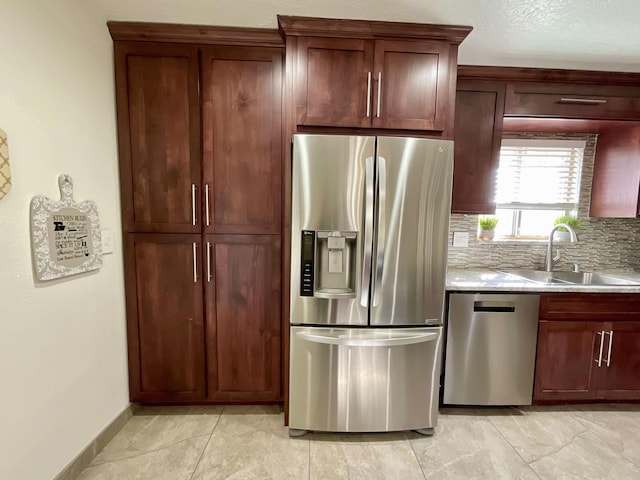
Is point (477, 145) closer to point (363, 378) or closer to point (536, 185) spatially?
point (536, 185)

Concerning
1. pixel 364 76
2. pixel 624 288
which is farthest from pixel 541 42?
pixel 624 288

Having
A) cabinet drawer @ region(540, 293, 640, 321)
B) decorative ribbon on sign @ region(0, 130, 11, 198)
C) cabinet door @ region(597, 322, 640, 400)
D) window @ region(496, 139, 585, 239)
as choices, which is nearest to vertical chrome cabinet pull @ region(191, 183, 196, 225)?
decorative ribbon on sign @ region(0, 130, 11, 198)

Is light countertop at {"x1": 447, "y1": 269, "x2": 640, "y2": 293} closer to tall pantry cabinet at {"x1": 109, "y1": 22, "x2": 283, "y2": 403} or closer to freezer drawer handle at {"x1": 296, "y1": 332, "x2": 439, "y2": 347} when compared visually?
freezer drawer handle at {"x1": 296, "y1": 332, "x2": 439, "y2": 347}

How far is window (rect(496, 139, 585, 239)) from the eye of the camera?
2.58m

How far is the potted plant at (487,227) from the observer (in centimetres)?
254

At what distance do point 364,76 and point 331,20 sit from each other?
0.34 metres

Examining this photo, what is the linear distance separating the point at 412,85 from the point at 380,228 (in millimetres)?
848

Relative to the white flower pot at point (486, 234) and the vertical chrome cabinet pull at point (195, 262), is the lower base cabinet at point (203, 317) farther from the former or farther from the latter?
the white flower pot at point (486, 234)

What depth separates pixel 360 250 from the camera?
1663 millimetres

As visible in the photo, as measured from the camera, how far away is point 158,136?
1.85 metres

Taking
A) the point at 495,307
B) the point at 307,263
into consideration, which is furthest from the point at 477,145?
the point at 307,263

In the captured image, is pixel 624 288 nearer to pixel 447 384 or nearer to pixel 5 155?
pixel 447 384

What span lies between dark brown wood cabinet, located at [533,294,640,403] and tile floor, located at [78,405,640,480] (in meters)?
0.19

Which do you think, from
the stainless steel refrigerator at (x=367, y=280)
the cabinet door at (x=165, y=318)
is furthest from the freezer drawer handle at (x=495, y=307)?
the cabinet door at (x=165, y=318)
